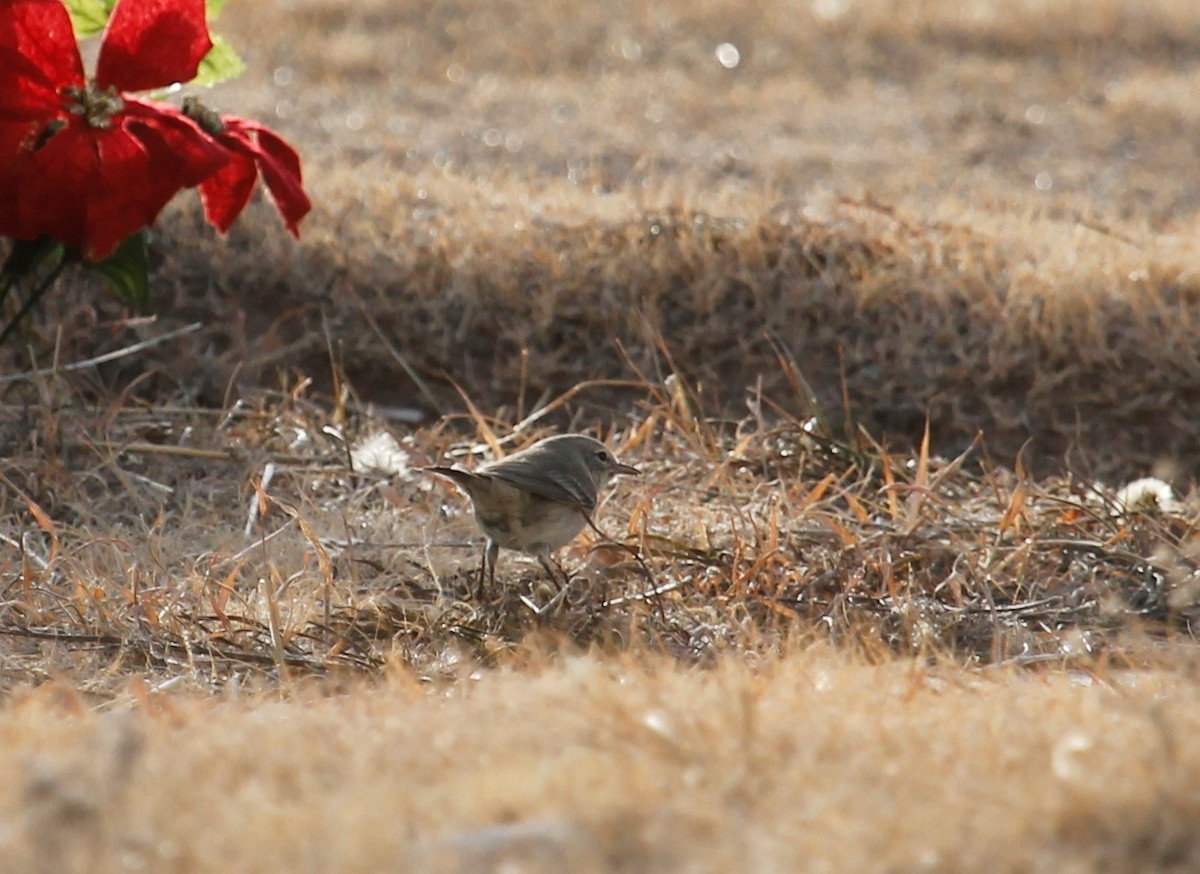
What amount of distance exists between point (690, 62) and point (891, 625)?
12.8 ft

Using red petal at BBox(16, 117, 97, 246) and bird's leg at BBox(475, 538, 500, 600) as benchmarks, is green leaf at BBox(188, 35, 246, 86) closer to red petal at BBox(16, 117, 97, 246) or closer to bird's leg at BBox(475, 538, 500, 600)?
red petal at BBox(16, 117, 97, 246)

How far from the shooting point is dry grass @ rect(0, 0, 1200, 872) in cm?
138

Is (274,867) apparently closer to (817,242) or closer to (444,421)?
(444,421)

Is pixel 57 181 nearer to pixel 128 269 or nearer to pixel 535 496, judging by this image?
pixel 128 269

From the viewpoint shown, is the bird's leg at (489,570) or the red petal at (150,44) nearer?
the red petal at (150,44)

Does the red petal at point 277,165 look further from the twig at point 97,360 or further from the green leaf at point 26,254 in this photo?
the twig at point 97,360

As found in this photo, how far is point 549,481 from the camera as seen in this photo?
2484 mm

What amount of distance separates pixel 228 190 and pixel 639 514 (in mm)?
796

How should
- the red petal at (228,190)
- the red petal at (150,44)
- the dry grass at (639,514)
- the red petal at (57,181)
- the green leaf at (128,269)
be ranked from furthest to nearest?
the green leaf at (128,269)
the red petal at (228,190)
the red petal at (150,44)
the red petal at (57,181)
the dry grass at (639,514)

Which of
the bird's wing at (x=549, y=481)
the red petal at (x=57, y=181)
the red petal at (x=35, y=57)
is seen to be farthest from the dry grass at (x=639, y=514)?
the red petal at (x=35, y=57)

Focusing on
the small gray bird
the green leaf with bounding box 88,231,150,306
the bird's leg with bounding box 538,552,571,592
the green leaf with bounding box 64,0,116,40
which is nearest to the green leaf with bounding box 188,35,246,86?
the green leaf with bounding box 64,0,116,40

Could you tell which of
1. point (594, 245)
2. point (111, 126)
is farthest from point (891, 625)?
point (594, 245)

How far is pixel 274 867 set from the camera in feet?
4.16

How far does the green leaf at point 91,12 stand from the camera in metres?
2.72
